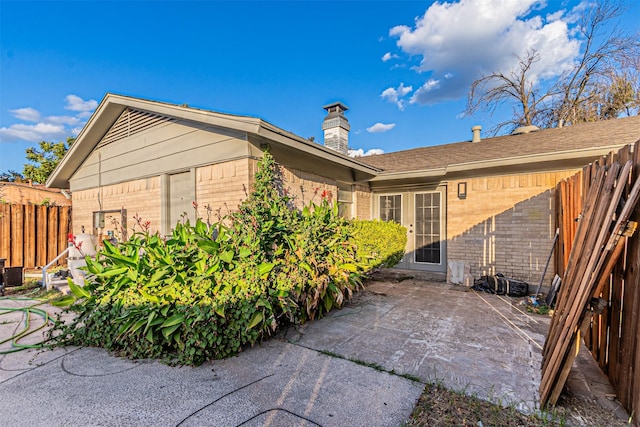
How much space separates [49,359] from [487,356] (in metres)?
4.41

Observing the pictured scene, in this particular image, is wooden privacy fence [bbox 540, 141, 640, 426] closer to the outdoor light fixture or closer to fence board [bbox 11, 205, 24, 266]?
the outdoor light fixture

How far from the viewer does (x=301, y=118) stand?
50.9 feet

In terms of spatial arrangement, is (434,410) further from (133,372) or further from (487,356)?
(133,372)

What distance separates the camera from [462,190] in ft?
21.5

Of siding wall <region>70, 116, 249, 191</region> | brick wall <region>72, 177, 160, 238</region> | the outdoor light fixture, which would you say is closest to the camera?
siding wall <region>70, 116, 249, 191</region>

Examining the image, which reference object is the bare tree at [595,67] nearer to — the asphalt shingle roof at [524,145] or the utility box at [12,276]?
the asphalt shingle roof at [524,145]

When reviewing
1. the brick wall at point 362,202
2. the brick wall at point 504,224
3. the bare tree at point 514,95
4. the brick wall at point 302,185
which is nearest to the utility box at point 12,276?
the brick wall at point 302,185

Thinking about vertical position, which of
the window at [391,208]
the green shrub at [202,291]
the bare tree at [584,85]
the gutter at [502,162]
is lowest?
the green shrub at [202,291]

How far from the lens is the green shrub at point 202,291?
274 cm

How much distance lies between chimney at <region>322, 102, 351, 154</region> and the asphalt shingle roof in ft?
4.11

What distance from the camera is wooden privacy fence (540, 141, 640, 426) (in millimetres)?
1847

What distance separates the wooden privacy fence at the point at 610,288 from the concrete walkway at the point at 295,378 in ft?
1.61

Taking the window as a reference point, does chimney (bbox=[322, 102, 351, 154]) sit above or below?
above

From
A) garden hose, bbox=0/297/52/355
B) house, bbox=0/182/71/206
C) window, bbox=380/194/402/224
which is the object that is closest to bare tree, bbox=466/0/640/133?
window, bbox=380/194/402/224
